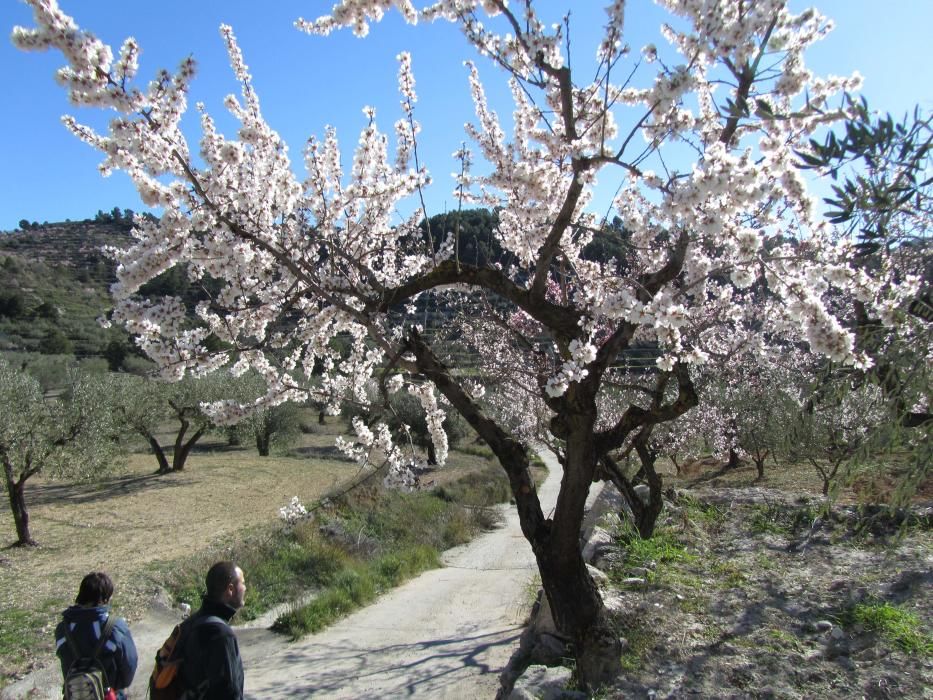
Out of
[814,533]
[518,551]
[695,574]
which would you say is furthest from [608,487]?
[695,574]

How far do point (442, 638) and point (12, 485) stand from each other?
1006cm

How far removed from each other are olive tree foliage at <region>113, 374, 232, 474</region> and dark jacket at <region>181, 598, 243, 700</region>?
67.4 ft

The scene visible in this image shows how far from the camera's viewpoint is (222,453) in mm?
28359

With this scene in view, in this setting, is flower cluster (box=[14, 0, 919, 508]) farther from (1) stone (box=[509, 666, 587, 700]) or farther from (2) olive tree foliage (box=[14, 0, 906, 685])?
(1) stone (box=[509, 666, 587, 700])

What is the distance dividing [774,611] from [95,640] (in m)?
5.40

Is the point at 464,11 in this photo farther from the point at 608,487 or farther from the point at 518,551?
the point at 608,487

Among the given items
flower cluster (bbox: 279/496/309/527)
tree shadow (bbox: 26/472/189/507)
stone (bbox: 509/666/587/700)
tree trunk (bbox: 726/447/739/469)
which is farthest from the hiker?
tree trunk (bbox: 726/447/739/469)

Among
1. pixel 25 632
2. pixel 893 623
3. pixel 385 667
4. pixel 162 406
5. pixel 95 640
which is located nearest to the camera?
A: pixel 95 640

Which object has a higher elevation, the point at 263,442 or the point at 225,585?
the point at 263,442

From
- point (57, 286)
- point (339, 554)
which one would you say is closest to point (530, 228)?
point (339, 554)

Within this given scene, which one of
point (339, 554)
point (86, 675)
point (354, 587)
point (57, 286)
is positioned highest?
point (57, 286)

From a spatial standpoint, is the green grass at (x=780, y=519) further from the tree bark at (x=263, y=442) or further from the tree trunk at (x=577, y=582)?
the tree bark at (x=263, y=442)

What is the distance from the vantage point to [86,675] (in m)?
3.57

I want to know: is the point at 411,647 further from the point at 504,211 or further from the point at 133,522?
the point at 133,522
